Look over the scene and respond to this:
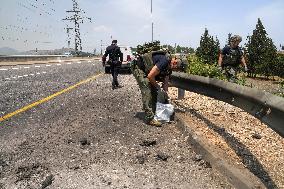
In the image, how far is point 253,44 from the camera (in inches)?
2415

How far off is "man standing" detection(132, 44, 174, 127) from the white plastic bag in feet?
0.27

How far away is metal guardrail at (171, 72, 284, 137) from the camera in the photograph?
3.86 meters

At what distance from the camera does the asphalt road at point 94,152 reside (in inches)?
169

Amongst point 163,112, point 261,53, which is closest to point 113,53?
point 163,112

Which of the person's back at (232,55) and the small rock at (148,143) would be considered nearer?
the small rock at (148,143)

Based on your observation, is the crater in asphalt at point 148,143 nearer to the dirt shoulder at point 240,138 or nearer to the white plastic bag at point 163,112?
the dirt shoulder at point 240,138

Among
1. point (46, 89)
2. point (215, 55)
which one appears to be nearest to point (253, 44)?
point (215, 55)

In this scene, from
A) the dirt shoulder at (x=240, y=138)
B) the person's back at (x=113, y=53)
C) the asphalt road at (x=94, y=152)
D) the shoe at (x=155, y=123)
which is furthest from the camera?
the person's back at (x=113, y=53)

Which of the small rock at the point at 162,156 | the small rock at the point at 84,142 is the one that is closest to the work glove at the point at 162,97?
the small rock at the point at 84,142

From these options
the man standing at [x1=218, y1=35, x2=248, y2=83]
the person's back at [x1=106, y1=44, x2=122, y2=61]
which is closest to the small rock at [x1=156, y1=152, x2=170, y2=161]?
the man standing at [x1=218, y1=35, x2=248, y2=83]

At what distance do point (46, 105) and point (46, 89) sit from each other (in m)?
3.40

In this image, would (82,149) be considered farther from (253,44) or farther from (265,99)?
(253,44)

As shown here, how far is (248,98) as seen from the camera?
483 centimetres

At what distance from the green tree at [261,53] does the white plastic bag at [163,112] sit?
51323mm
